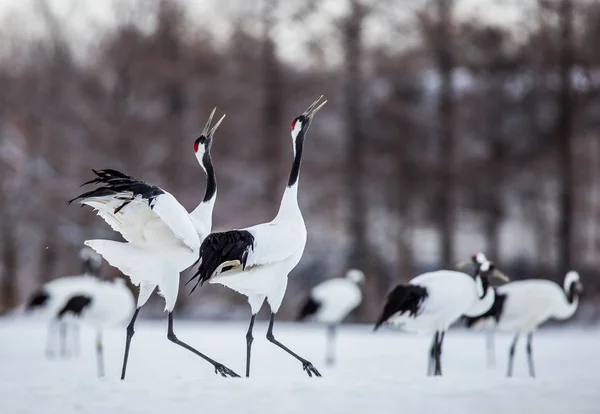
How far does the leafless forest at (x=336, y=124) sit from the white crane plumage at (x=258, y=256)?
10.9 metres

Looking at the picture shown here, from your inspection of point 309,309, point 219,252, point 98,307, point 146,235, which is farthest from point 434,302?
point 98,307

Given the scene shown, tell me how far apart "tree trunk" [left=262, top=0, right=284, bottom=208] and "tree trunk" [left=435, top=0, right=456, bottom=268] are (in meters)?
3.29

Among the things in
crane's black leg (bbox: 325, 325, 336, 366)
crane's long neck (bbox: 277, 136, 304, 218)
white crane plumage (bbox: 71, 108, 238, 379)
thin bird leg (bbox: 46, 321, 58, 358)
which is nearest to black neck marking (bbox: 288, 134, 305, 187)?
crane's long neck (bbox: 277, 136, 304, 218)

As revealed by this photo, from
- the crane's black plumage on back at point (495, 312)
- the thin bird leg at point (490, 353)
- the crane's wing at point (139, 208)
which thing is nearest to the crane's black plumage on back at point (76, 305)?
the crane's wing at point (139, 208)

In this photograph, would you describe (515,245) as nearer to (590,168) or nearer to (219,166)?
(590,168)

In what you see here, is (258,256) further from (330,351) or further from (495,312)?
(330,351)

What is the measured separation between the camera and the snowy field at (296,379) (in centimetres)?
534

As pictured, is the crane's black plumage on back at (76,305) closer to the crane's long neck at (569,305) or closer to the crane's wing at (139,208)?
the crane's wing at (139,208)

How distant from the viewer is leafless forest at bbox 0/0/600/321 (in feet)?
59.1

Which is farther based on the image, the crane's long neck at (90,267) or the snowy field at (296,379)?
the crane's long neck at (90,267)

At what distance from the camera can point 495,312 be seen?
9695 mm

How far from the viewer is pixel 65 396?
18.4 ft

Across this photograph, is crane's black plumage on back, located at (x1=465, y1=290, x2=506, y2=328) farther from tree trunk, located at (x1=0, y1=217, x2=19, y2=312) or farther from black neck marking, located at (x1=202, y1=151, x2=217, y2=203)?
tree trunk, located at (x1=0, y1=217, x2=19, y2=312)

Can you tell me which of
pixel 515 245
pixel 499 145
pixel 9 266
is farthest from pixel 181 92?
pixel 515 245
